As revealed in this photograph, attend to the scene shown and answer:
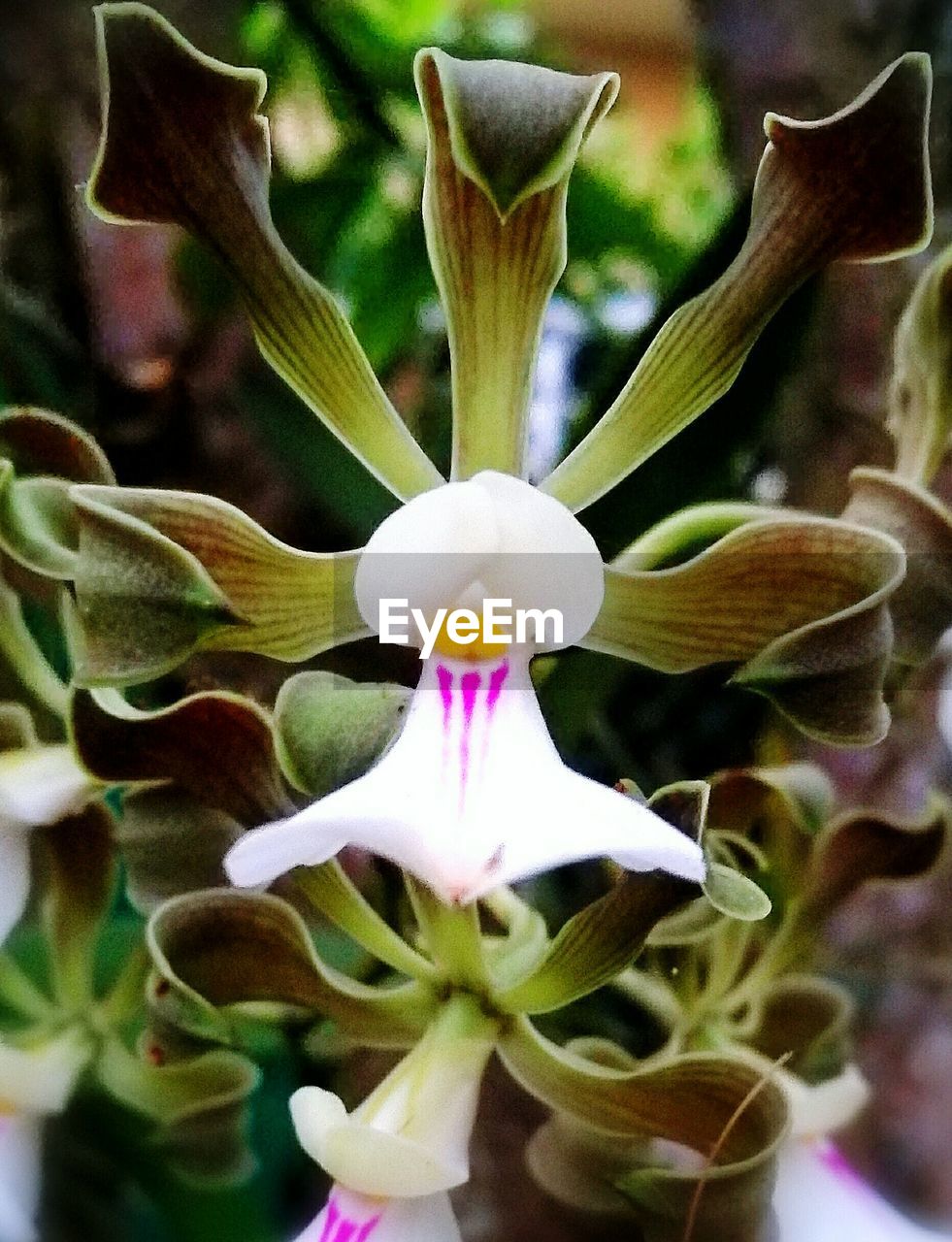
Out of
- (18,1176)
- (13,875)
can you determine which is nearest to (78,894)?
(13,875)

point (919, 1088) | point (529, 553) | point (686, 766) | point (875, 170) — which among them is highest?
point (875, 170)

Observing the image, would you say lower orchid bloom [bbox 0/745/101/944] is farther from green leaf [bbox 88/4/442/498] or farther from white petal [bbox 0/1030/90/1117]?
green leaf [bbox 88/4/442/498]

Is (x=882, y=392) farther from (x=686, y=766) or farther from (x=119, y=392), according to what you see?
(x=119, y=392)

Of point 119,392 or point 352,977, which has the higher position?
point 119,392

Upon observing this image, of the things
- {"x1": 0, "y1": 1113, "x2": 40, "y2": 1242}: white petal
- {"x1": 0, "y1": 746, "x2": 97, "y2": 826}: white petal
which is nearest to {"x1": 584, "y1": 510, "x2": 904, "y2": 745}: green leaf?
→ {"x1": 0, "y1": 746, "x2": 97, "y2": 826}: white petal

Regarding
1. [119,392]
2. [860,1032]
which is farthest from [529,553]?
[860,1032]

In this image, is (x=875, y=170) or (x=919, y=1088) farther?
(x=919, y=1088)

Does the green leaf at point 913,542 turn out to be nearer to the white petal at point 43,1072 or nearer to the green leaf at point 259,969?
the green leaf at point 259,969
